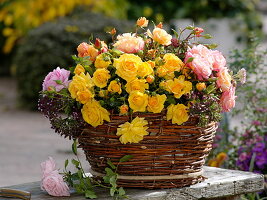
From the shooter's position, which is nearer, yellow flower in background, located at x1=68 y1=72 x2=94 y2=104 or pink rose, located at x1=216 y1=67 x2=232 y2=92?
yellow flower in background, located at x1=68 y1=72 x2=94 y2=104

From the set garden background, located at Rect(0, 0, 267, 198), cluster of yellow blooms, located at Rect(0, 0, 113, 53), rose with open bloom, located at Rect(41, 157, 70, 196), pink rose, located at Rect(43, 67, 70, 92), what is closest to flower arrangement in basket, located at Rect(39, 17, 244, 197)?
pink rose, located at Rect(43, 67, 70, 92)

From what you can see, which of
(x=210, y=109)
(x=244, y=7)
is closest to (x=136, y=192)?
(x=210, y=109)

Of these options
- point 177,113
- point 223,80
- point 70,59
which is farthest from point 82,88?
point 70,59

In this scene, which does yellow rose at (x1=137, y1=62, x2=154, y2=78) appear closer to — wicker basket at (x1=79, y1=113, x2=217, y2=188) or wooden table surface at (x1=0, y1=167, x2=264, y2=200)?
wicker basket at (x1=79, y1=113, x2=217, y2=188)

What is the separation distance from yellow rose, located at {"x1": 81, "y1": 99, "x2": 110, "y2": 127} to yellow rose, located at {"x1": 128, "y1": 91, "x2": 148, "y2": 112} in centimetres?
12

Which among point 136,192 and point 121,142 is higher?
point 121,142

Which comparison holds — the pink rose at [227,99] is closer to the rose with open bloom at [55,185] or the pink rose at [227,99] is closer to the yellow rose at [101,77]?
the yellow rose at [101,77]

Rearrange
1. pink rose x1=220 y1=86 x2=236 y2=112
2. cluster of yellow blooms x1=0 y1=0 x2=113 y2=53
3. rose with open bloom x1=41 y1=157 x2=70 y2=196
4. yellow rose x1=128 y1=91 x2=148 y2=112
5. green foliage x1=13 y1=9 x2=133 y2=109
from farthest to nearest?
1. cluster of yellow blooms x1=0 y1=0 x2=113 y2=53
2. green foliage x1=13 y1=9 x2=133 y2=109
3. pink rose x1=220 y1=86 x2=236 y2=112
4. rose with open bloom x1=41 y1=157 x2=70 y2=196
5. yellow rose x1=128 y1=91 x2=148 y2=112

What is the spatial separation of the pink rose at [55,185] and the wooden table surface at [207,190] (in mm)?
25

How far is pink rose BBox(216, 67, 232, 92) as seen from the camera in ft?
9.75

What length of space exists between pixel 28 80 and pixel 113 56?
5.60 metres

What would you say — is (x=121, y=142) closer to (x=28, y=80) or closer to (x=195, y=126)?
(x=195, y=126)

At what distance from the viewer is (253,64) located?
14.8 ft

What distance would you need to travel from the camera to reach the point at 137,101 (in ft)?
9.20
